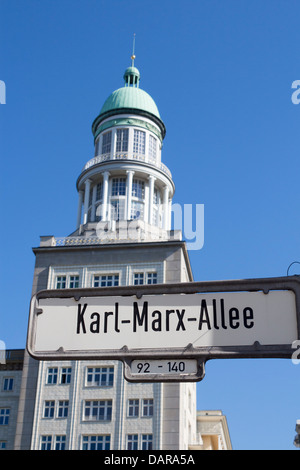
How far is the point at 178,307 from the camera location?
203 inches

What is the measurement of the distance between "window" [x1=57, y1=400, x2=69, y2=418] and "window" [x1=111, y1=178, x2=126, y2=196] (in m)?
→ 21.6

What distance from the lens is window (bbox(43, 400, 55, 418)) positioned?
50188 mm

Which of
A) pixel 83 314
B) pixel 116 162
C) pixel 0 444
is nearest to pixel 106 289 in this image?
pixel 83 314

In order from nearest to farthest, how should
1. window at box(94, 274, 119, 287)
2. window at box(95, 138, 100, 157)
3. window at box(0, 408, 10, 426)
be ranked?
window at box(0, 408, 10, 426) → window at box(94, 274, 119, 287) → window at box(95, 138, 100, 157)

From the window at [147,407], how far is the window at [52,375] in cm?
723

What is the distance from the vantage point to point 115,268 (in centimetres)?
5572

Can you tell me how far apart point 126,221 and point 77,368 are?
576 inches

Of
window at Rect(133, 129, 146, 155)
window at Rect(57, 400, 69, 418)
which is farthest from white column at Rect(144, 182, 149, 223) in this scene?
window at Rect(57, 400, 69, 418)

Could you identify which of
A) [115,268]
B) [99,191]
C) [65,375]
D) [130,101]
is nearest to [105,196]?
[99,191]

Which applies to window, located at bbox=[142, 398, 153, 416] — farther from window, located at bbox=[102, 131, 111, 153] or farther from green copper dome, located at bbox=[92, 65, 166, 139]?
green copper dome, located at bbox=[92, 65, 166, 139]

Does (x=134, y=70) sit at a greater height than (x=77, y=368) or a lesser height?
greater

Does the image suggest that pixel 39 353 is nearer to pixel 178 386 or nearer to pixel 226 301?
pixel 226 301
